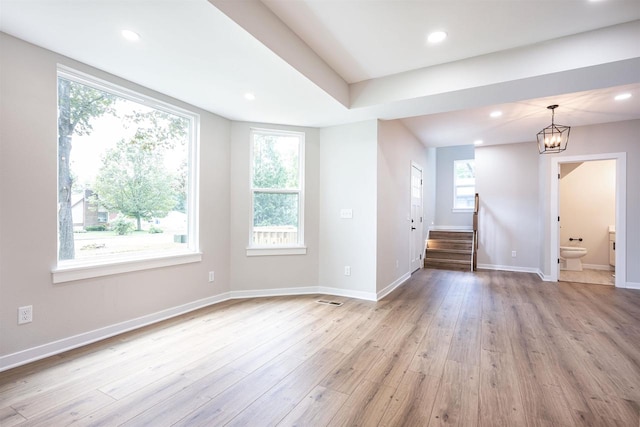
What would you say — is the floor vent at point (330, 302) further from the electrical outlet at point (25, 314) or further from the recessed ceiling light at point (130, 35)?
the recessed ceiling light at point (130, 35)

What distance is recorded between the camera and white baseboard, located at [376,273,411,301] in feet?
13.7

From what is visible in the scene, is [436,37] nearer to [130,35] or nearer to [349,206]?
[349,206]

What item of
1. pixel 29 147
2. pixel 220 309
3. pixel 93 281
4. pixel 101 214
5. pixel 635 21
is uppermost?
pixel 635 21

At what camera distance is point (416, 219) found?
5.98 m

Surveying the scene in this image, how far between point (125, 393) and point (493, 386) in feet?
8.07

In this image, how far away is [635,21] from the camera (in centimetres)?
231

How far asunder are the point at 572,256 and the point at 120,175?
777cm

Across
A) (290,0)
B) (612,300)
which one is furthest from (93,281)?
(612,300)

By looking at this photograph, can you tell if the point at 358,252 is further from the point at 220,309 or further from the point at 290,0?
the point at 290,0

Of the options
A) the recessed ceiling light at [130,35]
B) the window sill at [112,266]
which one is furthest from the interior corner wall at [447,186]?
the recessed ceiling light at [130,35]

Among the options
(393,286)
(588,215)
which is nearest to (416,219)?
(393,286)

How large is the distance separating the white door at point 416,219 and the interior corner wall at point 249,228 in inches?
88.0

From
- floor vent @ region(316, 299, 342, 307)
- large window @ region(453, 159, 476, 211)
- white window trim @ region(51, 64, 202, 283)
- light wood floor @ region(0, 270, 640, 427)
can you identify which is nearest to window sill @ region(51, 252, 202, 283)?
white window trim @ region(51, 64, 202, 283)

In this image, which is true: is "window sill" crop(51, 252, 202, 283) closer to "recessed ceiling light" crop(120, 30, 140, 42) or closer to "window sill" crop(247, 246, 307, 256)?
"window sill" crop(247, 246, 307, 256)
